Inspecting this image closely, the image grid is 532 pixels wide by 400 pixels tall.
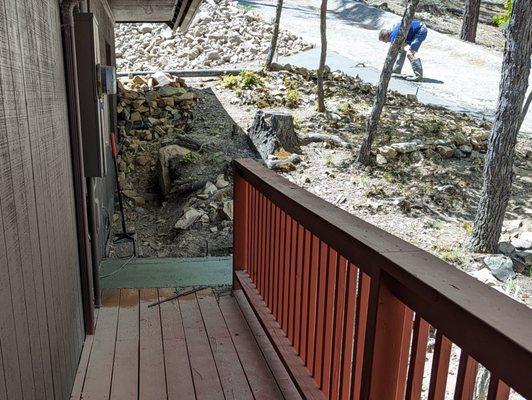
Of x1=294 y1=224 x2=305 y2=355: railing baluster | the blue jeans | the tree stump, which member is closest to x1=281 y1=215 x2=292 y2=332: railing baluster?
x1=294 y1=224 x2=305 y2=355: railing baluster

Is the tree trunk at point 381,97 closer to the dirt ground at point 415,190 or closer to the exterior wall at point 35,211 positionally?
the dirt ground at point 415,190

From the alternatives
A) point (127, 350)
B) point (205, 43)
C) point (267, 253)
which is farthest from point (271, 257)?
point (205, 43)

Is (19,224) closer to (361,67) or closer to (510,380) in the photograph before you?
(510,380)

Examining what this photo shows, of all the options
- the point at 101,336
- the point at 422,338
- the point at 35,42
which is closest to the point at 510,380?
the point at 422,338

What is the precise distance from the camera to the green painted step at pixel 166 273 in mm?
3758

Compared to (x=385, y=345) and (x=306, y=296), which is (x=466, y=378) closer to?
(x=385, y=345)

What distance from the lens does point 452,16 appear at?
80.4 feet

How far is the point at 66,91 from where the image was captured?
2482 mm

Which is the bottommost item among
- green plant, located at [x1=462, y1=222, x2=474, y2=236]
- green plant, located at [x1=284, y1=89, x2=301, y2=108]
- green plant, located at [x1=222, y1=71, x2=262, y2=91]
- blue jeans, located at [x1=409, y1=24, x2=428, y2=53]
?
green plant, located at [x1=462, y1=222, x2=474, y2=236]

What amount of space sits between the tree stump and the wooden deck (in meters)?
4.10

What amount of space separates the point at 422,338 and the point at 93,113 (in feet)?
7.53

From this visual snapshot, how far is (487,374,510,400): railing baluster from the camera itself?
93 centimetres

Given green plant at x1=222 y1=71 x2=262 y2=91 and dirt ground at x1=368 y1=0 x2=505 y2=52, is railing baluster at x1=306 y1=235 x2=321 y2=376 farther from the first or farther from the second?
dirt ground at x1=368 y1=0 x2=505 y2=52

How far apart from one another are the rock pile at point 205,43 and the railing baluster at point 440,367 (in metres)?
12.8
